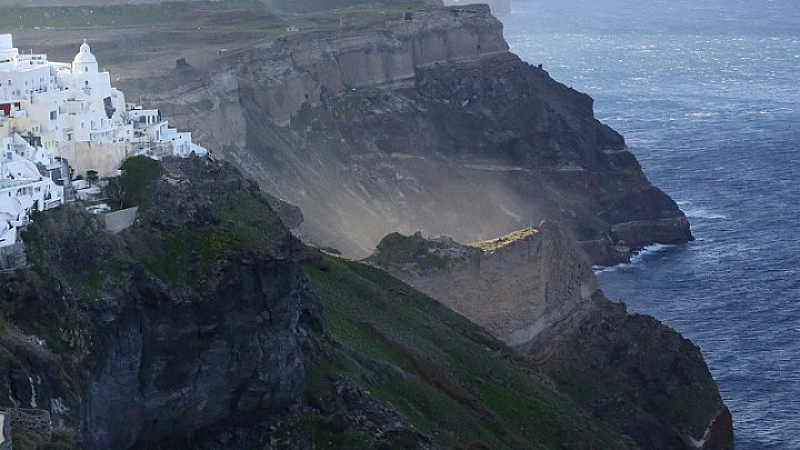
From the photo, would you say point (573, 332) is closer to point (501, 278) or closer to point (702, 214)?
point (501, 278)

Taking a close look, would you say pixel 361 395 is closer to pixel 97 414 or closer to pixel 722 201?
pixel 97 414

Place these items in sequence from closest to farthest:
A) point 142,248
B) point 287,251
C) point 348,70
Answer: point 142,248 < point 287,251 < point 348,70

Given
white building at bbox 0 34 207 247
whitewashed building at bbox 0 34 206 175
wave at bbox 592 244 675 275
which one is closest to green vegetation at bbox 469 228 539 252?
white building at bbox 0 34 207 247

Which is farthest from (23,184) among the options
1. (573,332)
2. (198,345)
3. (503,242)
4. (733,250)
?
(733,250)

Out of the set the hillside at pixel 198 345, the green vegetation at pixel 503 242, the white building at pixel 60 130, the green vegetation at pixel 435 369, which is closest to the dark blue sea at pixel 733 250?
the green vegetation at pixel 503 242

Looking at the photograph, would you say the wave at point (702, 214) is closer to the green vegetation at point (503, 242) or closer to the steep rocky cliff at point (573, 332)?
the steep rocky cliff at point (573, 332)

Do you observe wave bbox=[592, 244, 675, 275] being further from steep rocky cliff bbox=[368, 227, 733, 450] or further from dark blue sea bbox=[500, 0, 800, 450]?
steep rocky cliff bbox=[368, 227, 733, 450]

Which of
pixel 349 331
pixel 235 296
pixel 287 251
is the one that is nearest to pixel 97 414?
pixel 235 296
